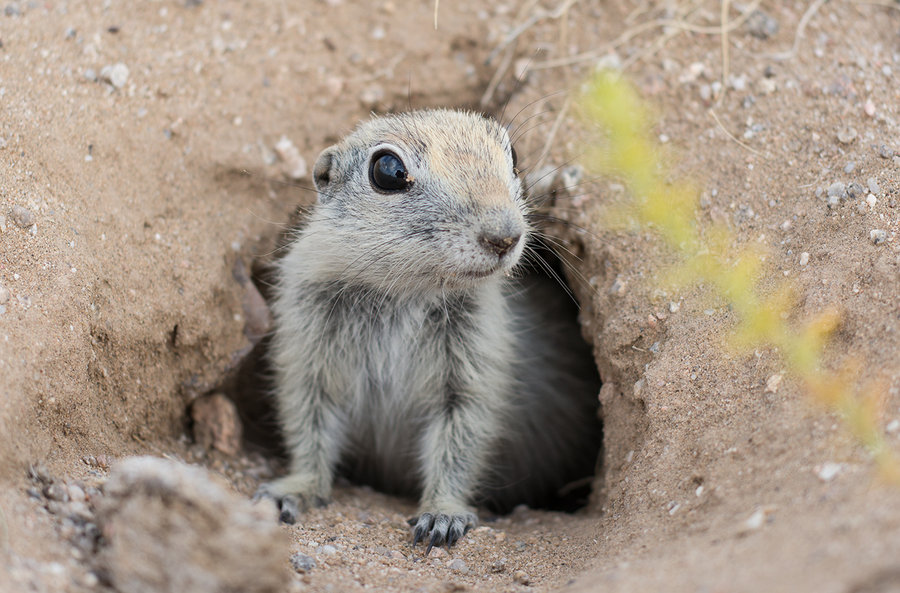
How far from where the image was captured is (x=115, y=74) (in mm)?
5473

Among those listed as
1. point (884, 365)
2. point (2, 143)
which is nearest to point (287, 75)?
point (2, 143)

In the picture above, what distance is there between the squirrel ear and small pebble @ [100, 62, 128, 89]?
1504mm

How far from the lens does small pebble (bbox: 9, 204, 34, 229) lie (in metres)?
4.41

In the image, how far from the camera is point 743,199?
4.98 m

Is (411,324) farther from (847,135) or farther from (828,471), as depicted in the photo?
(847,135)

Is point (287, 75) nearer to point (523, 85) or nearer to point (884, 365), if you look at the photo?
point (523, 85)

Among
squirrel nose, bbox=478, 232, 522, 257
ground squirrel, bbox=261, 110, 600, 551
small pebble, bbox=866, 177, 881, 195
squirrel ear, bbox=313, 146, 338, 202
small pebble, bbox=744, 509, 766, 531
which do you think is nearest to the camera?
small pebble, bbox=744, 509, 766, 531

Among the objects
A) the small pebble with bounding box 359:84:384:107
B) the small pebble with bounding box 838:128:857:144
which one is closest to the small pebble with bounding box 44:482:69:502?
the small pebble with bounding box 359:84:384:107

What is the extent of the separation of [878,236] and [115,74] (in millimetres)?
4938

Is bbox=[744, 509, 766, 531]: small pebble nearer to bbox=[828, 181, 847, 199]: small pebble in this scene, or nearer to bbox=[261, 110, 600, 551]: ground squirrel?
bbox=[261, 110, 600, 551]: ground squirrel

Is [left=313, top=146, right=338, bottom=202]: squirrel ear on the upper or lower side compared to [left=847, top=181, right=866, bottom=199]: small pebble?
lower

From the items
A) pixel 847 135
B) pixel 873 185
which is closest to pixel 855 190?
pixel 873 185

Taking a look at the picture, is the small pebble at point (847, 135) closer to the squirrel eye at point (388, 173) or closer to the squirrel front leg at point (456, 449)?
the squirrel eye at point (388, 173)

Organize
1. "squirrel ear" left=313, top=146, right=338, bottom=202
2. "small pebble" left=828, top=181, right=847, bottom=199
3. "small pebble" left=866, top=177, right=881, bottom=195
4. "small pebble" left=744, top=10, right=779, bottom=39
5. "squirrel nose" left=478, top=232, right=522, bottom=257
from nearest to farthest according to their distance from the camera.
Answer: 1. "squirrel nose" left=478, top=232, right=522, bottom=257
2. "small pebble" left=866, top=177, right=881, bottom=195
3. "small pebble" left=828, top=181, right=847, bottom=199
4. "squirrel ear" left=313, top=146, right=338, bottom=202
5. "small pebble" left=744, top=10, right=779, bottom=39
